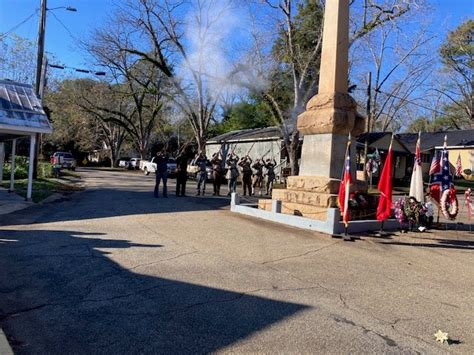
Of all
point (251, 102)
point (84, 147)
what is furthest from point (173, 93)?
point (84, 147)

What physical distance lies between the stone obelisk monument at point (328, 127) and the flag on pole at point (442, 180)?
2.14 m

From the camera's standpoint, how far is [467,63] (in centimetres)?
4894

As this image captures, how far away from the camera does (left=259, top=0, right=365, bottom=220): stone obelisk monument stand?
1096 cm

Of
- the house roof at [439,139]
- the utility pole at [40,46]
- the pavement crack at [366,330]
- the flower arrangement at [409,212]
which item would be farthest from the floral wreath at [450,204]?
the house roof at [439,139]

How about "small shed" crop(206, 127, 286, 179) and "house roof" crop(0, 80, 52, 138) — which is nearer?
"house roof" crop(0, 80, 52, 138)

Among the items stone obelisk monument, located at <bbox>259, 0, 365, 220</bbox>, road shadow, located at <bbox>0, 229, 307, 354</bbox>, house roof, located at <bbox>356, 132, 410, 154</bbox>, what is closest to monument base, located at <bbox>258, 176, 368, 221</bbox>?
stone obelisk monument, located at <bbox>259, 0, 365, 220</bbox>

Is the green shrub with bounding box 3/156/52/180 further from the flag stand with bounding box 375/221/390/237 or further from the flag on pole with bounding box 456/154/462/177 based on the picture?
the flag on pole with bounding box 456/154/462/177

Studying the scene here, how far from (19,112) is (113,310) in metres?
11.5

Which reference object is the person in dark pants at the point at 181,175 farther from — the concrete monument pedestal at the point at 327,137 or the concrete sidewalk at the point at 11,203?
the concrete monument pedestal at the point at 327,137

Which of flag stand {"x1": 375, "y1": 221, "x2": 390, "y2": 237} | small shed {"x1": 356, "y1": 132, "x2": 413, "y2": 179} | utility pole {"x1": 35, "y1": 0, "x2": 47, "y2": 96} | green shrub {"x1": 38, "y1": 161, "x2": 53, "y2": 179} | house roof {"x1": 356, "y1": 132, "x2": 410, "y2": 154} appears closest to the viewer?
flag stand {"x1": 375, "y1": 221, "x2": 390, "y2": 237}

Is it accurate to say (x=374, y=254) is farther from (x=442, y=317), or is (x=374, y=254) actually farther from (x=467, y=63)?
(x=467, y=63)

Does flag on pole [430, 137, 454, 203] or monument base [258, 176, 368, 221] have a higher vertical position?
flag on pole [430, 137, 454, 203]

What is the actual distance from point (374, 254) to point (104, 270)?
182 inches

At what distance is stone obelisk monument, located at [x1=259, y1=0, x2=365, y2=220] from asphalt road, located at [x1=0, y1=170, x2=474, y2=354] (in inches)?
73.2
